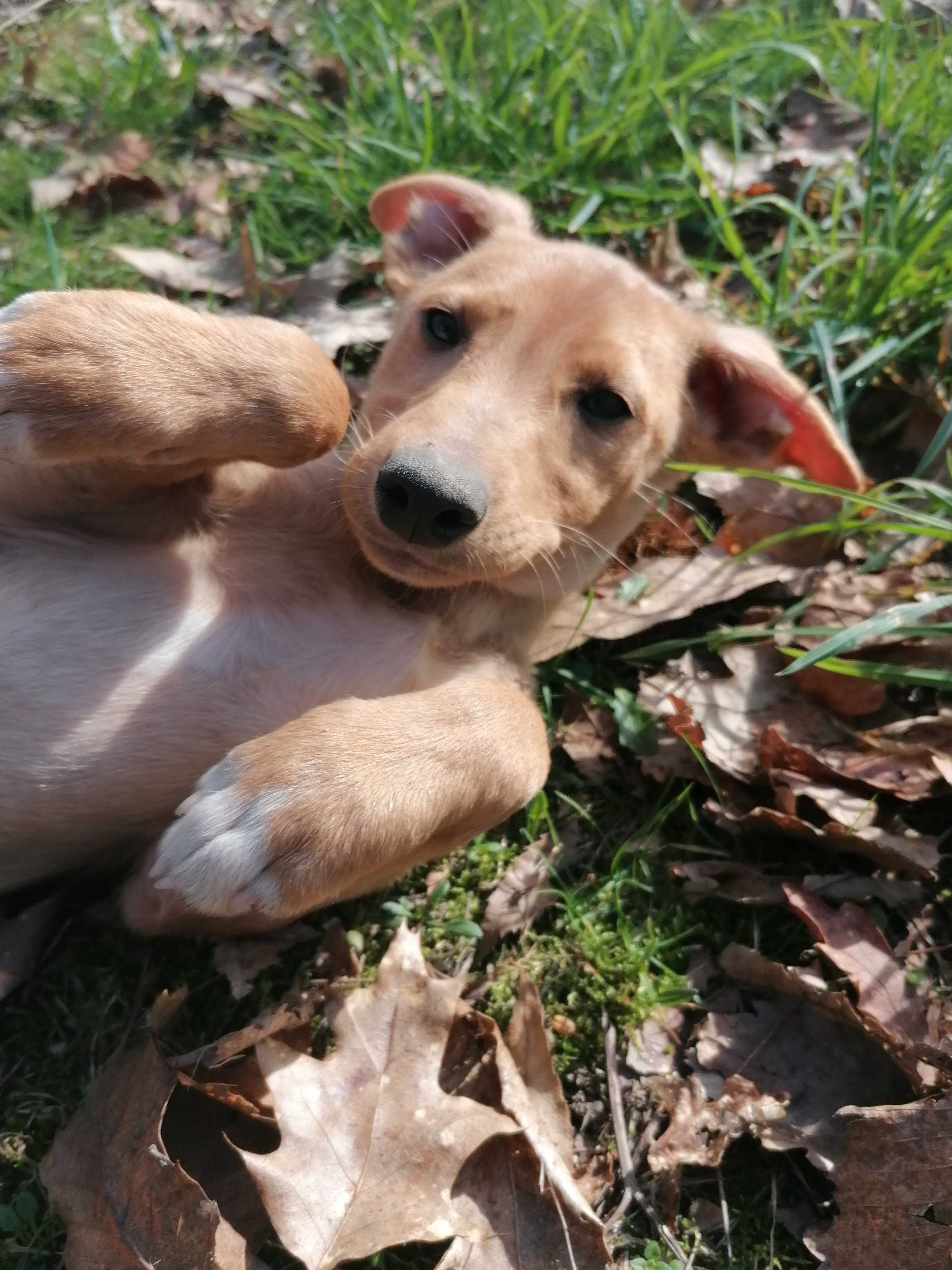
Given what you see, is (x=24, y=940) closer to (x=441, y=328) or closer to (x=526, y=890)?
(x=526, y=890)

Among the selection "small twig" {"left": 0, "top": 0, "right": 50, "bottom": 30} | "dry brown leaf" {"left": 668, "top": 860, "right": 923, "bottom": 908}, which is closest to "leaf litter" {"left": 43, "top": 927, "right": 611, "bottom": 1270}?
"dry brown leaf" {"left": 668, "top": 860, "right": 923, "bottom": 908}

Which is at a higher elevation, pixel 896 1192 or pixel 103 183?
pixel 103 183

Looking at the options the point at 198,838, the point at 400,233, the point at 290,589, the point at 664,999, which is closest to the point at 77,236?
the point at 400,233

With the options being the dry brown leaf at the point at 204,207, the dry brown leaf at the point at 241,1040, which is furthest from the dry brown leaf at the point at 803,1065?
the dry brown leaf at the point at 204,207

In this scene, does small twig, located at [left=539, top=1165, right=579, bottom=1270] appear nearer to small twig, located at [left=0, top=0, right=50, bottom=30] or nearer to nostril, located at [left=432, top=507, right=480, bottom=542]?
nostril, located at [left=432, top=507, right=480, bottom=542]

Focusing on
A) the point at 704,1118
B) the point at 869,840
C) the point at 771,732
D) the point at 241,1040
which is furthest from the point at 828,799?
the point at 241,1040

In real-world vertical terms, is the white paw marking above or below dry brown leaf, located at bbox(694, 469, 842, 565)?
below

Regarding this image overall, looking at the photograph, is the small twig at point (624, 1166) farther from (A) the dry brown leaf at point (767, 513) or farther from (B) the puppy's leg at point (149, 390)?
(A) the dry brown leaf at point (767, 513)

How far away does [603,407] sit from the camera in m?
2.93

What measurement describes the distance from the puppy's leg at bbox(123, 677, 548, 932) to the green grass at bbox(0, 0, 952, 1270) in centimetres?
43

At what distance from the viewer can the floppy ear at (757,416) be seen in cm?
320

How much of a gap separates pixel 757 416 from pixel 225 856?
2.35 meters

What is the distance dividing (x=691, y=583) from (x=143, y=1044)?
232 cm

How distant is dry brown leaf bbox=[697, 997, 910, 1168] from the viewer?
249 centimetres
